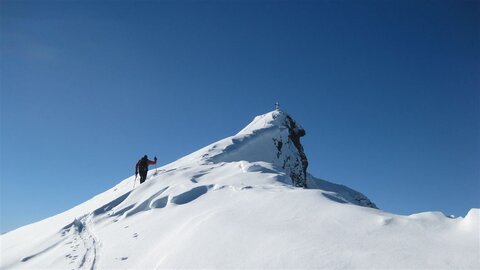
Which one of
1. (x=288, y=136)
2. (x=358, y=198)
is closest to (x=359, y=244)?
(x=288, y=136)

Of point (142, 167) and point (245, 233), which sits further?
point (142, 167)

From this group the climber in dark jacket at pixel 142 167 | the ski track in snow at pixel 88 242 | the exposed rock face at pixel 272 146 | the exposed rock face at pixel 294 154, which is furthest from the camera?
the exposed rock face at pixel 294 154

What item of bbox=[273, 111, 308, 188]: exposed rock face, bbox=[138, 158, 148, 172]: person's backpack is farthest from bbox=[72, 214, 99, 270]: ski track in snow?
bbox=[273, 111, 308, 188]: exposed rock face

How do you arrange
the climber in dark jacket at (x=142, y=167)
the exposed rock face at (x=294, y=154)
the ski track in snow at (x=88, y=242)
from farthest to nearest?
the exposed rock face at (x=294, y=154) < the climber in dark jacket at (x=142, y=167) < the ski track in snow at (x=88, y=242)

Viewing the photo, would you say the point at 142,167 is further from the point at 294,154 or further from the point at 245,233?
the point at 294,154

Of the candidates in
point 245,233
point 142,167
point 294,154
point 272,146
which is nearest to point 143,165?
point 142,167

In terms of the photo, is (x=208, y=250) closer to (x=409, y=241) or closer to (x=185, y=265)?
(x=185, y=265)

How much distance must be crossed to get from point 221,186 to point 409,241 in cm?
783

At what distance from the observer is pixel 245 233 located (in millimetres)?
7359

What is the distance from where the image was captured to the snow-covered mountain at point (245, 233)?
18.0ft

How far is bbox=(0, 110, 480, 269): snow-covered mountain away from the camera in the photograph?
18.0ft

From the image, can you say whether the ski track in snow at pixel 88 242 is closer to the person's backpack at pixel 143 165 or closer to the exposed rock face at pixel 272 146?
the person's backpack at pixel 143 165

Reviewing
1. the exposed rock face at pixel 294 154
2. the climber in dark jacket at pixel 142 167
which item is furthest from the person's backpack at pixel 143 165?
the exposed rock face at pixel 294 154

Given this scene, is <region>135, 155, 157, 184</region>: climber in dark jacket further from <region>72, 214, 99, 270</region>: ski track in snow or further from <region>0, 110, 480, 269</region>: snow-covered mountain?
<region>72, 214, 99, 270</region>: ski track in snow
